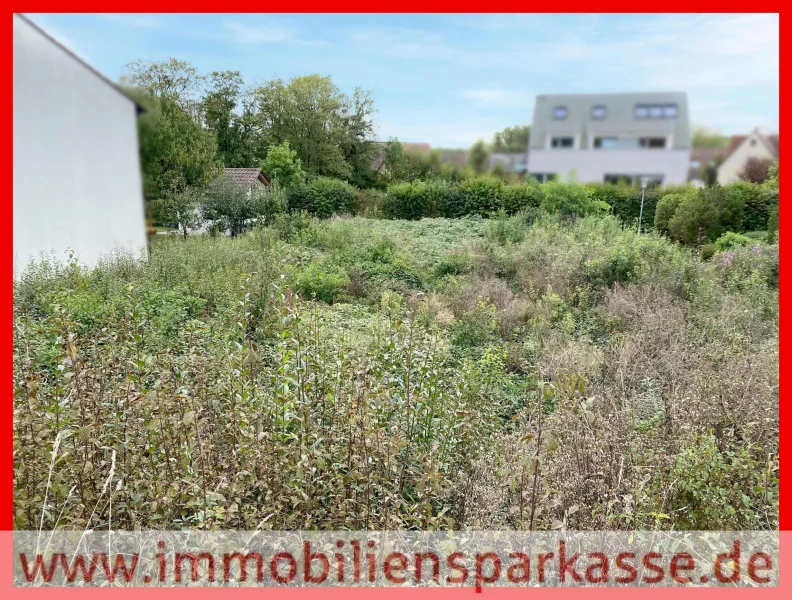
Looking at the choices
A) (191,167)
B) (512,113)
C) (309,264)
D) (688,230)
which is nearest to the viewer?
(512,113)

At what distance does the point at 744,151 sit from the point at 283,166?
7.76 feet

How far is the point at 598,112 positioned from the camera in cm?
254

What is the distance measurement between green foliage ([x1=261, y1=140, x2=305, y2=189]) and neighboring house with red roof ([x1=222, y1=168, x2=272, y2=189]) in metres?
0.05

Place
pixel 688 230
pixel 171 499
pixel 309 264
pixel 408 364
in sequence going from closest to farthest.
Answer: pixel 171 499
pixel 408 364
pixel 688 230
pixel 309 264

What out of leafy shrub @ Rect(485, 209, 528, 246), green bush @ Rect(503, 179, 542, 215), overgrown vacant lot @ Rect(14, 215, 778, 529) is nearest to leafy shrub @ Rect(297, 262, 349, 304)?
overgrown vacant lot @ Rect(14, 215, 778, 529)

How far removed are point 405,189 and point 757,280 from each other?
3.24m

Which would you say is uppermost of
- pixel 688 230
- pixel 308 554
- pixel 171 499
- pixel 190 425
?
pixel 688 230

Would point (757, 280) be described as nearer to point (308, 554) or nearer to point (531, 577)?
point (531, 577)

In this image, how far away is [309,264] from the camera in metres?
4.05

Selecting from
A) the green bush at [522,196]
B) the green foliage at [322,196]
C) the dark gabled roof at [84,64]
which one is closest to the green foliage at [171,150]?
the dark gabled roof at [84,64]

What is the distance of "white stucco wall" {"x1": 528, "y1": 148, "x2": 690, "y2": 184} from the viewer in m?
2.57

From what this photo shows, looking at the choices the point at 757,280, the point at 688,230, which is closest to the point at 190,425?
the point at 688,230

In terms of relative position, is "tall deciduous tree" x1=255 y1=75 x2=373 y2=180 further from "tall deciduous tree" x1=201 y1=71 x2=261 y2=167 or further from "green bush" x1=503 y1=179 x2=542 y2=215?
"green bush" x1=503 y1=179 x2=542 y2=215

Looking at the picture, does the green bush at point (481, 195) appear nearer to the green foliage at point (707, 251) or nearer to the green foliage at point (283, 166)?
the green foliage at point (283, 166)
